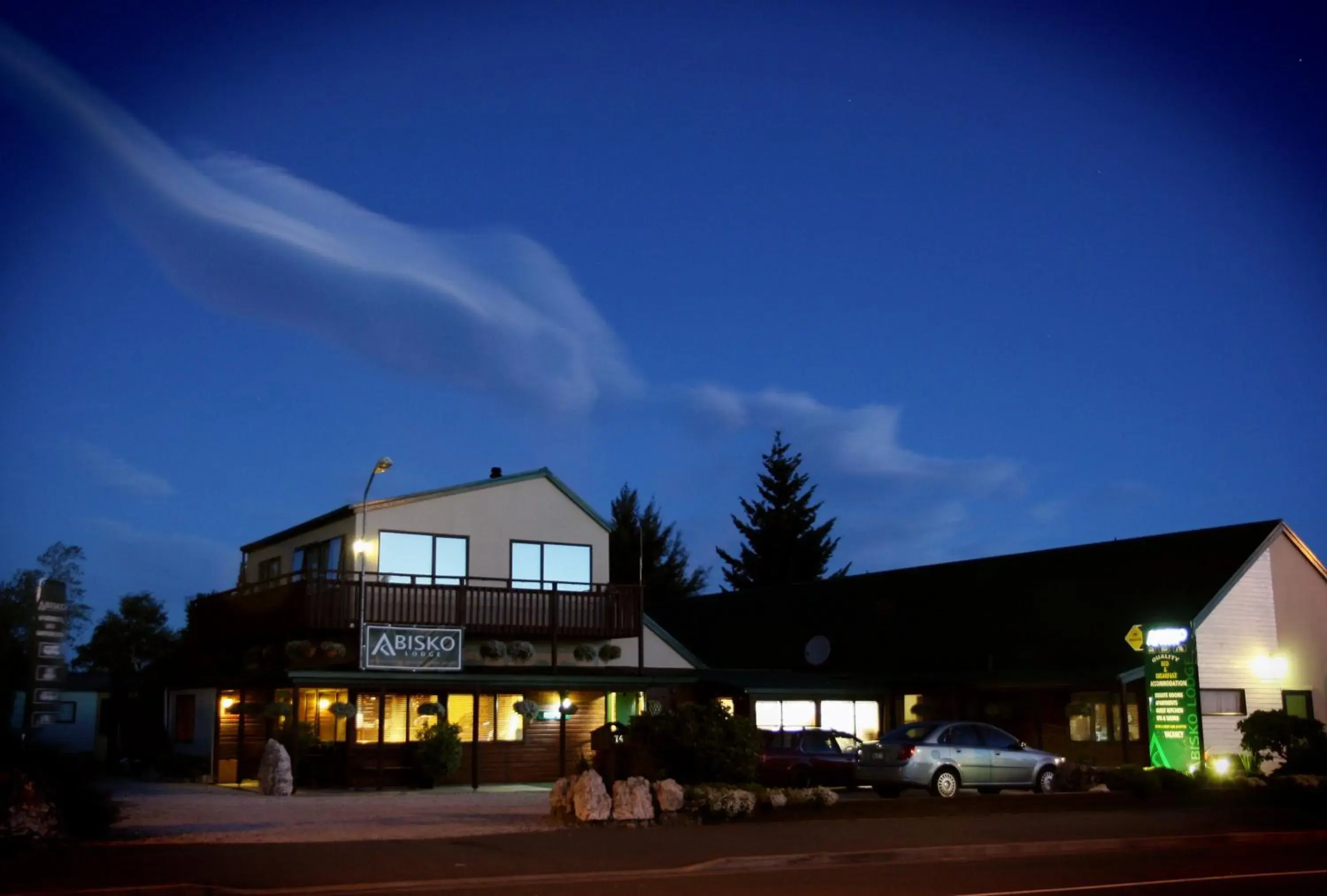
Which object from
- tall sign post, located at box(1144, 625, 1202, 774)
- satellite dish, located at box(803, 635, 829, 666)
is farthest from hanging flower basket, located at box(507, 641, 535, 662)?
tall sign post, located at box(1144, 625, 1202, 774)

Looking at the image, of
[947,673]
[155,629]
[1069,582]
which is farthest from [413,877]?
[155,629]

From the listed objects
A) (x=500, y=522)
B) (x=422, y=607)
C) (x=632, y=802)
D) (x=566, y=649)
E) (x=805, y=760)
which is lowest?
(x=632, y=802)

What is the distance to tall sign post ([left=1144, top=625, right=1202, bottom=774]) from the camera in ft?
90.1

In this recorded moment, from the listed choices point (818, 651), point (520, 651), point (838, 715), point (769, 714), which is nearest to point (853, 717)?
point (838, 715)

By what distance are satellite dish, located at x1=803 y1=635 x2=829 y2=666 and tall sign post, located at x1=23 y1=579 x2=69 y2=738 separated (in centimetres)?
2738

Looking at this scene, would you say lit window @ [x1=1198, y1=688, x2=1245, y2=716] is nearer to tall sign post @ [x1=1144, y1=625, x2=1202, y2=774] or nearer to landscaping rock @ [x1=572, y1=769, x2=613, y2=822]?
tall sign post @ [x1=1144, y1=625, x2=1202, y2=774]

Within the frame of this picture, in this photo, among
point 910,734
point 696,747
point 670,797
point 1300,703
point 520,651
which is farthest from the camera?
point 1300,703

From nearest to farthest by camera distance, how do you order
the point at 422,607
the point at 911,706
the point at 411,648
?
the point at 411,648 → the point at 422,607 → the point at 911,706

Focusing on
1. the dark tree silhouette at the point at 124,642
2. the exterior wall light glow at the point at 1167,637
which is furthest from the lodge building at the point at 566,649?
the dark tree silhouette at the point at 124,642

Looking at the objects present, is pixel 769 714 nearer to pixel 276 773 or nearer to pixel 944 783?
pixel 944 783

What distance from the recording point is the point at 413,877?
14078 mm

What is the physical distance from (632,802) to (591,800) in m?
0.58

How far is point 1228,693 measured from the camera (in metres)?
33.2

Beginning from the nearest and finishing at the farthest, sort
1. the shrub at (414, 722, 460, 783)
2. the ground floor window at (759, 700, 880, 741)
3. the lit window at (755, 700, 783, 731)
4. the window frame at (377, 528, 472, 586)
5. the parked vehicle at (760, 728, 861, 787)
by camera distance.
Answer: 1. the parked vehicle at (760, 728, 861, 787)
2. the shrub at (414, 722, 460, 783)
3. the window frame at (377, 528, 472, 586)
4. the lit window at (755, 700, 783, 731)
5. the ground floor window at (759, 700, 880, 741)
